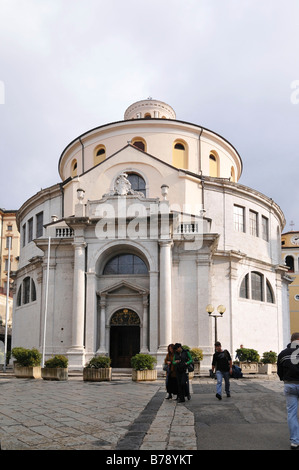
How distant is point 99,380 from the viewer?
2345 cm

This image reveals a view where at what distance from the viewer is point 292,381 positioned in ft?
27.9

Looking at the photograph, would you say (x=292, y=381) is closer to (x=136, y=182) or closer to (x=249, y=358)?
(x=249, y=358)

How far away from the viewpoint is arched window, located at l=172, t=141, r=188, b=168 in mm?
38219

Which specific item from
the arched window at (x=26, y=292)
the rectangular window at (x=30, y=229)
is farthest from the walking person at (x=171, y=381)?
the rectangular window at (x=30, y=229)

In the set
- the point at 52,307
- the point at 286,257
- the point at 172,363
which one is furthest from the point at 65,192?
the point at 286,257

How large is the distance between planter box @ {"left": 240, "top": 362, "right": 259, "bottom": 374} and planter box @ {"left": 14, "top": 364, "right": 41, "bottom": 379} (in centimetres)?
1182

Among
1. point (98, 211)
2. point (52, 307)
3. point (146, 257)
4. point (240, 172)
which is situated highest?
point (240, 172)

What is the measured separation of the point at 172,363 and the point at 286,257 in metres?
51.6

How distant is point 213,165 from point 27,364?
21.8 meters

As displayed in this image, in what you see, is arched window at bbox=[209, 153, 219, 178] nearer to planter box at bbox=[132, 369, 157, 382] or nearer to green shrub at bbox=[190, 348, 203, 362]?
green shrub at bbox=[190, 348, 203, 362]

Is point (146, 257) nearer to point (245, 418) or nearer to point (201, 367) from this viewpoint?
point (201, 367)

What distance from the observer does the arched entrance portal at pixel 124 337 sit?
31.0 meters

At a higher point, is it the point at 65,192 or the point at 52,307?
the point at 65,192

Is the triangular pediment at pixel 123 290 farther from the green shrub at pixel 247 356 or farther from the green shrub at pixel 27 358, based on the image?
the green shrub at pixel 247 356
